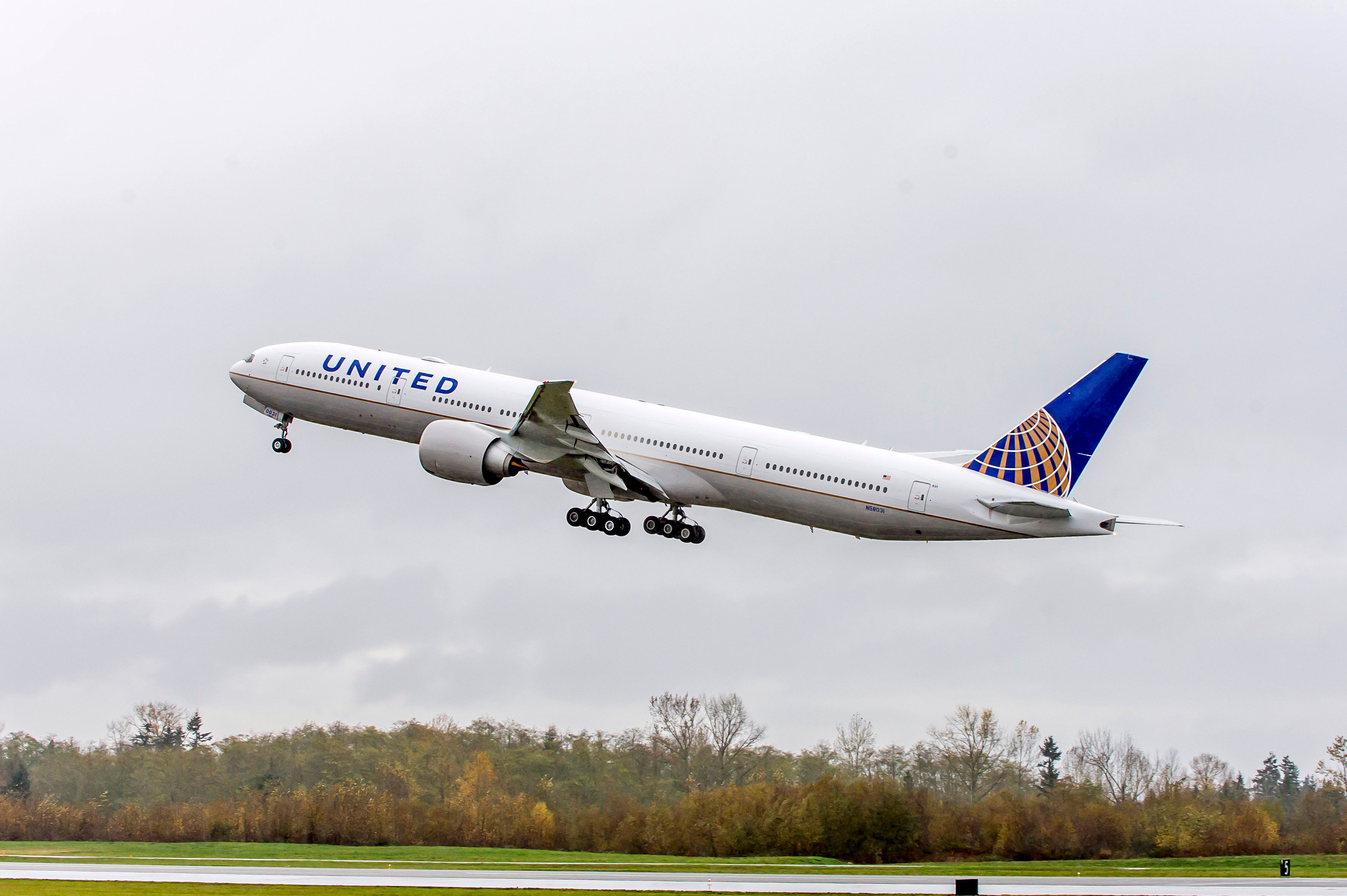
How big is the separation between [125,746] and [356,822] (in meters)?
16.9

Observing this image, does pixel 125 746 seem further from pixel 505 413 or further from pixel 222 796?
pixel 505 413

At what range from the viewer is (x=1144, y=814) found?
208 feet

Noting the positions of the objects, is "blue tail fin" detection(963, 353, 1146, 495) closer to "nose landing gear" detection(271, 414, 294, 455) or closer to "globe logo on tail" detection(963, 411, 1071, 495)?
"globe logo on tail" detection(963, 411, 1071, 495)

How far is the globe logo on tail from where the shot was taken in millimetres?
52125

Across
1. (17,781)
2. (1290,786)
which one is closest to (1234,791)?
(1290,786)

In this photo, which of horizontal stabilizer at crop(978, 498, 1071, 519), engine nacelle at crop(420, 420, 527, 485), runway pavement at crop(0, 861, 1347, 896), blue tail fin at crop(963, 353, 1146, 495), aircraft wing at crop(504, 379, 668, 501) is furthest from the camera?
engine nacelle at crop(420, 420, 527, 485)

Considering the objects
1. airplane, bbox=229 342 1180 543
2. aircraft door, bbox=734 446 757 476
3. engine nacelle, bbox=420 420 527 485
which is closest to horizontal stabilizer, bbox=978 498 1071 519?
airplane, bbox=229 342 1180 543

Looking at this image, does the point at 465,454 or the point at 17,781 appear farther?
the point at 17,781

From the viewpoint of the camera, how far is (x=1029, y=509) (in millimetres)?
50844

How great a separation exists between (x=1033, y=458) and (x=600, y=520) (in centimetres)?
1600

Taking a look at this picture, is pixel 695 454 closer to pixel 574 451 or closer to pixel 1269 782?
pixel 574 451

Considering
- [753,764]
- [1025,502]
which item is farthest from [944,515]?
[753,764]

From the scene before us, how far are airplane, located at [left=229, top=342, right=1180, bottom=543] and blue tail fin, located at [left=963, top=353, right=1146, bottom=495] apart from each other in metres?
0.05

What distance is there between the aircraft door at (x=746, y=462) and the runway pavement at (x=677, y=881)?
13633 mm
